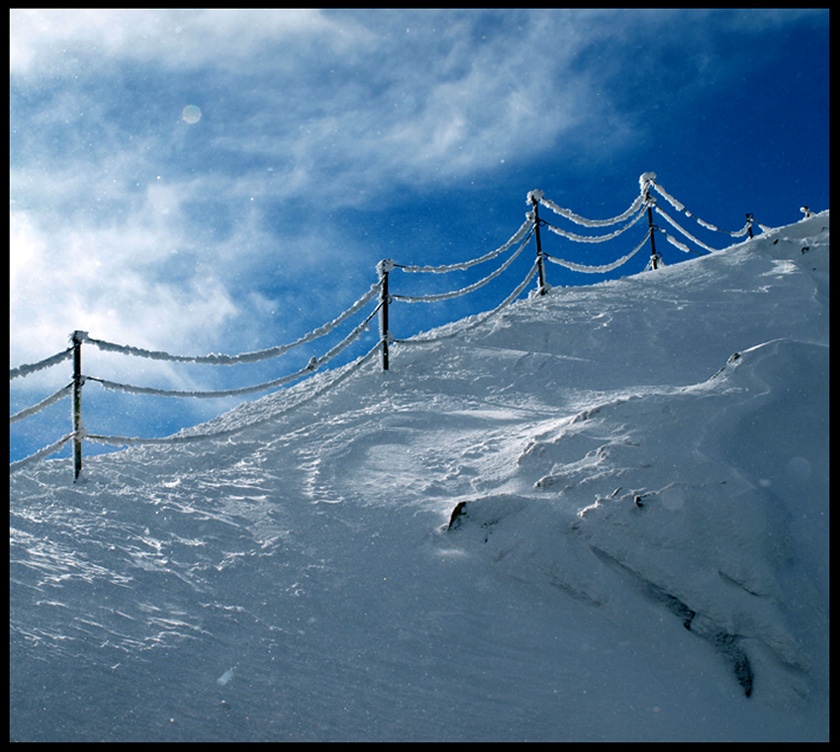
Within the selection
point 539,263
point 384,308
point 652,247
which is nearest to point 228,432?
Answer: point 384,308

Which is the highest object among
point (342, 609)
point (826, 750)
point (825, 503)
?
point (825, 503)

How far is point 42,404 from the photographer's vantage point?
4438mm

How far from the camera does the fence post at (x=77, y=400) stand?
15.1ft

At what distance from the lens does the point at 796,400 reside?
3.94 m

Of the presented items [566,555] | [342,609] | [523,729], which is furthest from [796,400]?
[342,609]

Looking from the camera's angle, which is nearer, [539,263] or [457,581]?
[457,581]

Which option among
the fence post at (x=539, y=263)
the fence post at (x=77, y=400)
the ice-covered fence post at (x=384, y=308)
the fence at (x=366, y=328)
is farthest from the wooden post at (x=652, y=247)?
the fence post at (x=77, y=400)

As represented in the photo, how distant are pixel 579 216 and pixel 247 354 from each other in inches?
260

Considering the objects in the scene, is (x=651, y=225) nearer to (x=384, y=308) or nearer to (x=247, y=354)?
(x=384, y=308)

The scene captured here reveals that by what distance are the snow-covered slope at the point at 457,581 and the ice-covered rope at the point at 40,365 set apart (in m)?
0.84

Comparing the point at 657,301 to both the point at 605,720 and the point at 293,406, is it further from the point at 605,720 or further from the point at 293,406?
the point at 605,720

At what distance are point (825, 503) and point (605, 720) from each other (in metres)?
1.77

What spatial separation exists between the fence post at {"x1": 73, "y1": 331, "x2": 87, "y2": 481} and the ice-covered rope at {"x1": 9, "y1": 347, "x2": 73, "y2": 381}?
0.06 metres

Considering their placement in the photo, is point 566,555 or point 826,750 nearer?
point 826,750
